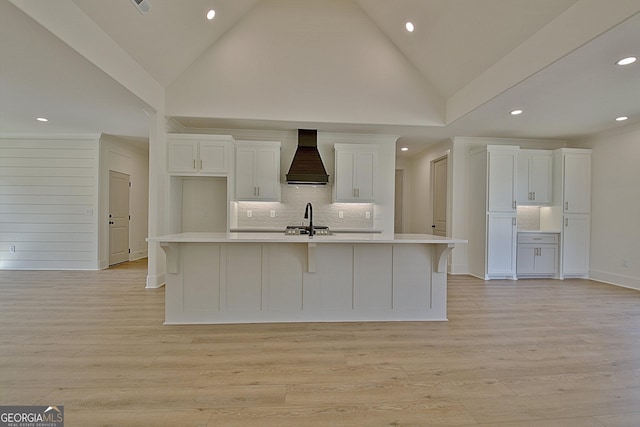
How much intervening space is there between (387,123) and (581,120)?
9.90 ft

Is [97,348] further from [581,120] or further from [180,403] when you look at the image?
[581,120]

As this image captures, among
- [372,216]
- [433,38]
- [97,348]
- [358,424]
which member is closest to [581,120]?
[433,38]

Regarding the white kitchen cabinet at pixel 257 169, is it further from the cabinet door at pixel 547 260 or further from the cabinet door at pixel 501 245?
the cabinet door at pixel 547 260

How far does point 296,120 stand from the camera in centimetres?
471

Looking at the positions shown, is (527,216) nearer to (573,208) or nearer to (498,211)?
(573,208)

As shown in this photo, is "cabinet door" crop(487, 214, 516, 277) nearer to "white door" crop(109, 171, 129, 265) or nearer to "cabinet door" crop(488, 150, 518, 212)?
"cabinet door" crop(488, 150, 518, 212)

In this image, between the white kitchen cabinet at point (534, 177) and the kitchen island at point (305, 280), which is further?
the white kitchen cabinet at point (534, 177)

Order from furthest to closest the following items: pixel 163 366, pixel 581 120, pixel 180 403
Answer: pixel 581 120 → pixel 163 366 → pixel 180 403

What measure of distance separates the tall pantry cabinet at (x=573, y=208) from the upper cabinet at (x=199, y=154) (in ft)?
19.6

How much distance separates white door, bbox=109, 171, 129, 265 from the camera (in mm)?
6348

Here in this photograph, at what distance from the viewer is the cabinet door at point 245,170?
5.06 meters

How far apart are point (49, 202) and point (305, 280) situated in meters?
5.98

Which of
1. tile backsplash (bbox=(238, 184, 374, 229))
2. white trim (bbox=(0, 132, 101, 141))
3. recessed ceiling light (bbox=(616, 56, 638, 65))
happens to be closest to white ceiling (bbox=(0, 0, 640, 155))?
recessed ceiling light (bbox=(616, 56, 638, 65))

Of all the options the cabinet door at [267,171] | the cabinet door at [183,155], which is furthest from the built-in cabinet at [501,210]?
the cabinet door at [183,155]
